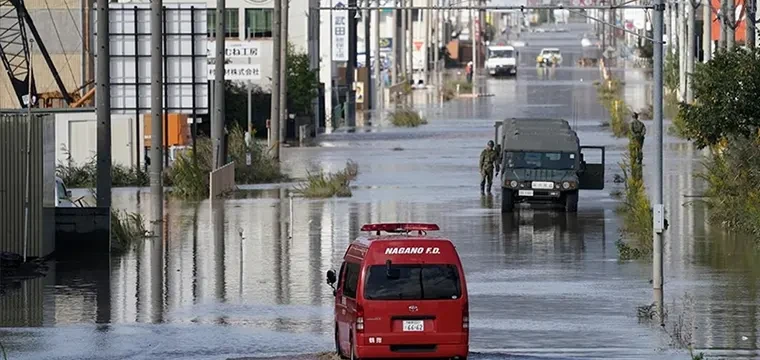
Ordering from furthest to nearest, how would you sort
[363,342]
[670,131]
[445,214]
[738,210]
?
1. [670,131]
2. [445,214]
3. [738,210]
4. [363,342]

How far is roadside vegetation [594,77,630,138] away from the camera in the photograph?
2702 inches

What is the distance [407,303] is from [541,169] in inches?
854

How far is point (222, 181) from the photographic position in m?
45.6

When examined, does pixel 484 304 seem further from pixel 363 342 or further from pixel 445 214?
pixel 445 214

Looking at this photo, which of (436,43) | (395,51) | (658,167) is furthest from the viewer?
(436,43)

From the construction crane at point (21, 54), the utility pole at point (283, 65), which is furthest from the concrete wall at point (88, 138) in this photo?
the utility pole at point (283, 65)

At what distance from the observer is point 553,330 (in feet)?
74.6

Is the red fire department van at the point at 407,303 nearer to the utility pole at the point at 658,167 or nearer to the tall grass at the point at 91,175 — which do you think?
the utility pole at the point at 658,167

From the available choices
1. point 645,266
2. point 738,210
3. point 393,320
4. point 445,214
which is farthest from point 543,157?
point 393,320

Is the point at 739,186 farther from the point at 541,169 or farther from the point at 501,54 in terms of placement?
the point at 501,54

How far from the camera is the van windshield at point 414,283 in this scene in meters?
18.9

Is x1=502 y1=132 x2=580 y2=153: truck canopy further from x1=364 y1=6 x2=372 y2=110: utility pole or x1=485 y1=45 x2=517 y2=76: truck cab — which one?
x1=485 y1=45 x2=517 y2=76: truck cab

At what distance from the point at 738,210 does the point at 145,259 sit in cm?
1220

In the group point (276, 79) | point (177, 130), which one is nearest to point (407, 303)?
point (177, 130)
